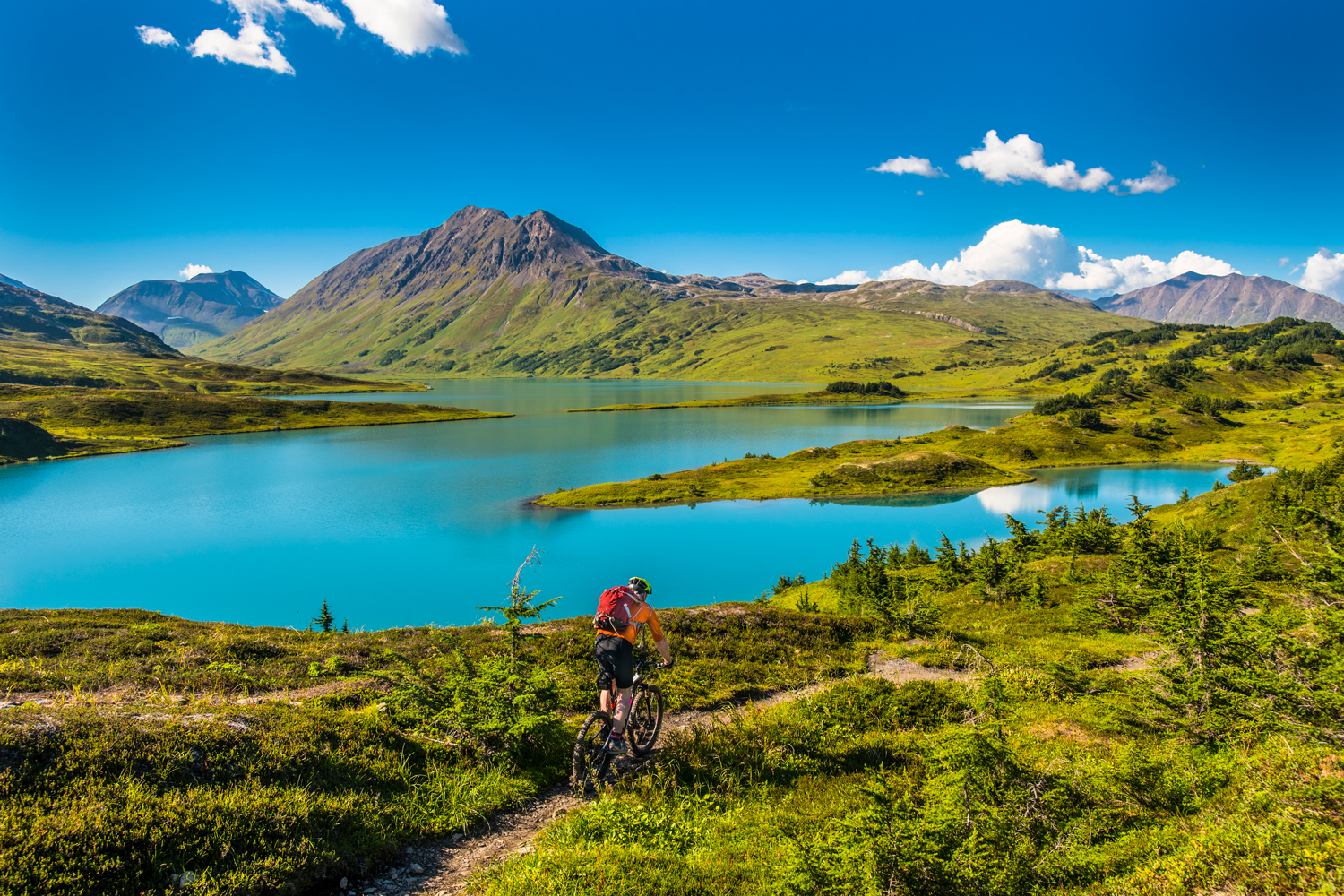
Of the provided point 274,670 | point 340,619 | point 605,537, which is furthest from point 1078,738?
point 605,537

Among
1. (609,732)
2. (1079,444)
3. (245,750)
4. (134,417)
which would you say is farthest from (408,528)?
(134,417)

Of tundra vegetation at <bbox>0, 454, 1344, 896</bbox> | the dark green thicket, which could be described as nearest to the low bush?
the dark green thicket

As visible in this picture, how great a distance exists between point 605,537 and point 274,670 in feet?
164

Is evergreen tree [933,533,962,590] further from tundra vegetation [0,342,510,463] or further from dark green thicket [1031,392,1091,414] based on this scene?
tundra vegetation [0,342,510,463]

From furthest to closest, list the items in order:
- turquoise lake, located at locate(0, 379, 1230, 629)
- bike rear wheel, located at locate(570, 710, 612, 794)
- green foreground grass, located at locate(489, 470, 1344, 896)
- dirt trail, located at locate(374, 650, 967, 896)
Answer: turquoise lake, located at locate(0, 379, 1230, 629) < bike rear wheel, located at locate(570, 710, 612, 794) < dirt trail, located at locate(374, 650, 967, 896) < green foreground grass, located at locate(489, 470, 1344, 896)

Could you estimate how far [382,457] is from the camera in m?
116

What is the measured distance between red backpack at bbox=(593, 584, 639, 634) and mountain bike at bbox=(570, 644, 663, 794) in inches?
44.9

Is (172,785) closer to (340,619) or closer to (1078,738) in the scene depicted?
(1078,738)

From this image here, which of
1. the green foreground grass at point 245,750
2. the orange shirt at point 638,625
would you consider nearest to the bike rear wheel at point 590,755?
the green foreground grass at point 245,750

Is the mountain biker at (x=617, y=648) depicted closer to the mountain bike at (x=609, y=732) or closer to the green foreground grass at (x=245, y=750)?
the mountain bike at (x=609, y=732)

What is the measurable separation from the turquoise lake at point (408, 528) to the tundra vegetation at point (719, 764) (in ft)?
99.6

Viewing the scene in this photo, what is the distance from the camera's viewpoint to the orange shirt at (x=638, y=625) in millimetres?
10781

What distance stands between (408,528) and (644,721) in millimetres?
63334

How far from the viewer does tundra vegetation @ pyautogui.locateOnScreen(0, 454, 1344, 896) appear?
650 centimetres
